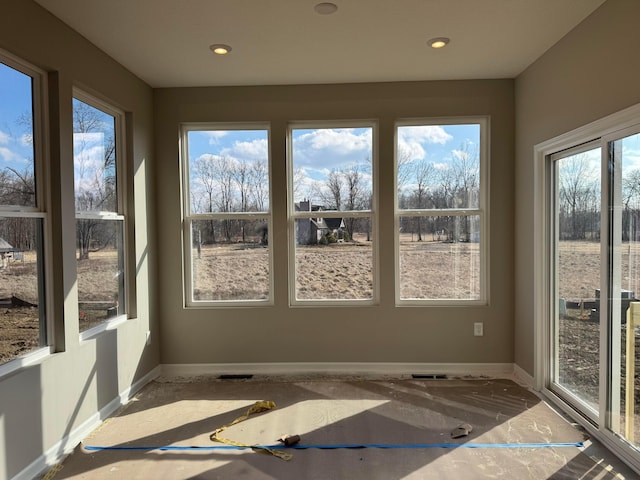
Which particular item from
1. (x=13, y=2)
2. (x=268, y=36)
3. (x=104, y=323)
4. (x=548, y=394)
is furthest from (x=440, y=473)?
(x=13, y=2)

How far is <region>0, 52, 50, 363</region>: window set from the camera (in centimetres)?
238

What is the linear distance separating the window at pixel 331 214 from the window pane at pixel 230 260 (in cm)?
31

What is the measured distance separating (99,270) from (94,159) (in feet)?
2.78

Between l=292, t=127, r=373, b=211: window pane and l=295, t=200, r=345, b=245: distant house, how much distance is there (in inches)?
1.6

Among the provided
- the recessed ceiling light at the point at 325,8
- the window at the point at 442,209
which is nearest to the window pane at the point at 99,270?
the recessed ceiling light at the point at 325,8

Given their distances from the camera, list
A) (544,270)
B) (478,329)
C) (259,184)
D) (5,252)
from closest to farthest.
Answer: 1. (5,252)
2. (544,270)
3. (478,329)
4. (259,184)

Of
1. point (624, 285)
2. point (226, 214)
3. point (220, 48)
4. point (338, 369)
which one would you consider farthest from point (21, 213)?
point (624, 285)

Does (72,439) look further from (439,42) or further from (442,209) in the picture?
(439,42)

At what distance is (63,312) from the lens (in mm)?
2705

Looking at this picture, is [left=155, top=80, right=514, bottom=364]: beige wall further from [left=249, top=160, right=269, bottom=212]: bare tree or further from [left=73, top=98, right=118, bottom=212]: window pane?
[left=73, top=98, right=118, bottom=212]: window pane

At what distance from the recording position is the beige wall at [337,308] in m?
3.95

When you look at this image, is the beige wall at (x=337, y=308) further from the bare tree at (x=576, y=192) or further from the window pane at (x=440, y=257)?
the bare tree at (x=576, y=192)

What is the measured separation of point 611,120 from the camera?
2506 mm

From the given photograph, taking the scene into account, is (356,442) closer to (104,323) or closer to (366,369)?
(366,369)
